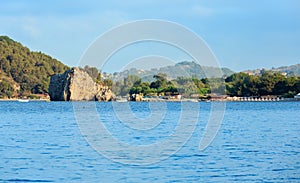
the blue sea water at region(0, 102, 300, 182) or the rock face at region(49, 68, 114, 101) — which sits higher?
the rock face at region(49, 68, 114, 101)

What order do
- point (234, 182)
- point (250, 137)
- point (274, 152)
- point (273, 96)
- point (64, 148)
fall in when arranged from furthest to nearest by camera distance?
1. point (273, 96)
2. point (250, 137)
3. point (64, 148)
4. point (274, 152)
5. point (234, 182)

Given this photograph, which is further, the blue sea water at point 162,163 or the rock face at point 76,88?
the rock face at point 76,88

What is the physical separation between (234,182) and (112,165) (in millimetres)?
6136

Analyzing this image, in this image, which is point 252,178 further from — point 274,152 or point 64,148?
point 64,148

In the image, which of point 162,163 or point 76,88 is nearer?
point 162,163

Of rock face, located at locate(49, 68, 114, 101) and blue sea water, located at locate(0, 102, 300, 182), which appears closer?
blue sea water, located at locate(0, 102, 300, 182)

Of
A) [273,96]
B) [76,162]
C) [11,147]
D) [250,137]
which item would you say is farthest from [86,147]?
[273,96]

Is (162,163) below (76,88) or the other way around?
below

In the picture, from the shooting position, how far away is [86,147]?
33.2m

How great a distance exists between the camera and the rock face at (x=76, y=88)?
629ft

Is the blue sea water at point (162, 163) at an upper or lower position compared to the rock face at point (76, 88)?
lower

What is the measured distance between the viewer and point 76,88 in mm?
191125

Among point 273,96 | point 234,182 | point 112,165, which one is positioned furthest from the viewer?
point 273,96

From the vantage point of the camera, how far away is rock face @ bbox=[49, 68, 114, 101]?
629 feet
